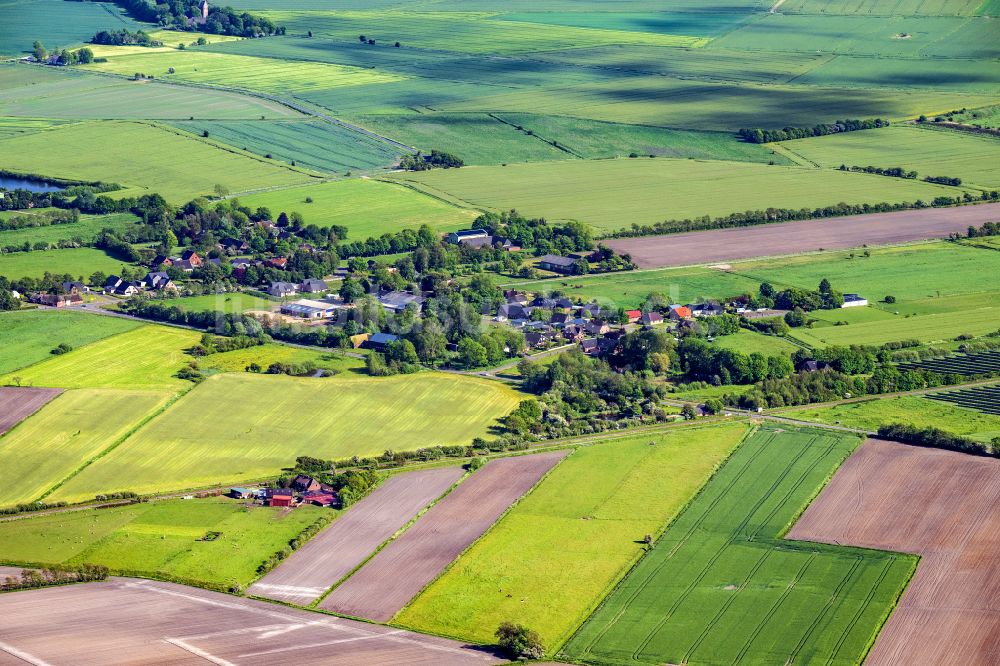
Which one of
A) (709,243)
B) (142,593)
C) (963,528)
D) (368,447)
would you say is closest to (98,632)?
(142,593)

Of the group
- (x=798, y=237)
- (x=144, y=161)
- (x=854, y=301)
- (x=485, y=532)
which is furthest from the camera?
(x=144, y=161)

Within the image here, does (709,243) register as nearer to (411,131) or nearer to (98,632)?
(411,131)

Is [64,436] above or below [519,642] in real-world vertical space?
below

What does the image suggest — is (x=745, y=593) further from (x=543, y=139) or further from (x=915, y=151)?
(x=543, y=139)

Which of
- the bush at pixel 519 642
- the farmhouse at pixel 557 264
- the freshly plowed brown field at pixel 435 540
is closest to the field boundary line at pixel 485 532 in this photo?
the freshly plowed brown field at pixel 435 540

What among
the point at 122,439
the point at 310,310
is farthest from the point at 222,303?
the point at 122,439

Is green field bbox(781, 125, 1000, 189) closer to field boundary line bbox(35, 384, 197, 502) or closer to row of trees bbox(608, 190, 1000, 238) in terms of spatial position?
row of trees bbox(608, 190, 1000, 238)

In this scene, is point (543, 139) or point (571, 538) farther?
point (543, 139)

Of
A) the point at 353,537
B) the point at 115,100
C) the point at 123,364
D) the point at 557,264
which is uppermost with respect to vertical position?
the point at 115,100
